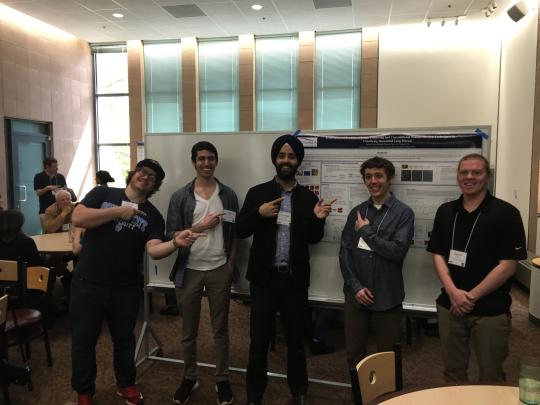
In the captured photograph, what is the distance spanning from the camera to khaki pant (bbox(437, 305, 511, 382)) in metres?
1.85

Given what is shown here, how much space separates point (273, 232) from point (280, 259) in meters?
0.15

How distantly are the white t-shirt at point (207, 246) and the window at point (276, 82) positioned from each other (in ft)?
17.7

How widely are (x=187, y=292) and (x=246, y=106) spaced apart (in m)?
5.83

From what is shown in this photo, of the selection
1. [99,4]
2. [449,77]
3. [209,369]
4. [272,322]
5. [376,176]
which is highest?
[99,4]

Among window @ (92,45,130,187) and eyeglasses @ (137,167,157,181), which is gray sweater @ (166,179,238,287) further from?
window @ (92,45,130,187)

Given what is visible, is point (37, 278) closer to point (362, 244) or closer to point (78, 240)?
point (78, 240)

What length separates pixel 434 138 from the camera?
2.32m

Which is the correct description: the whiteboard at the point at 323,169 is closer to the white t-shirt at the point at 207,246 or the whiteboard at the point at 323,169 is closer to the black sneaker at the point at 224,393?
the white t-shirt at the point at 207,246

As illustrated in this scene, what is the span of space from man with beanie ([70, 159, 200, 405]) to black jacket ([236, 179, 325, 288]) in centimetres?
33

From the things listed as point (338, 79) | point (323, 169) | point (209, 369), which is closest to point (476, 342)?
point (323, 169)

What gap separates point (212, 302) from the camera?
2484mm

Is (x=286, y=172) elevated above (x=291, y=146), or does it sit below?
below

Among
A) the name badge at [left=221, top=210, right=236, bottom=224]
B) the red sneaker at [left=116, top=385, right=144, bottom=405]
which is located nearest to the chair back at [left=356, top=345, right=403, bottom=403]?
the name badge at [left=221, top=210, right=236, bottom=224]

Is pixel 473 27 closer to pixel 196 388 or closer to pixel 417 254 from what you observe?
pixel 417 254
